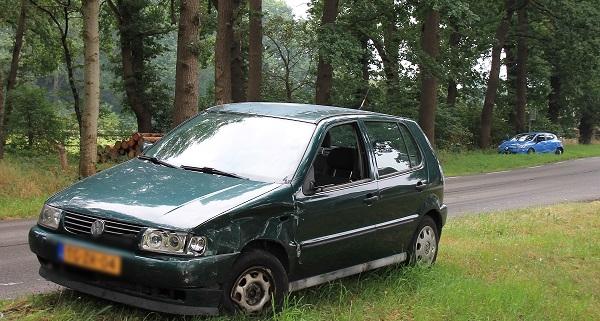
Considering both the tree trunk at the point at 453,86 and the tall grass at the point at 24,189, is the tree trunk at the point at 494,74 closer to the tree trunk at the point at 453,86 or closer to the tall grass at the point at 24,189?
the tree trunk at the point at 453,86

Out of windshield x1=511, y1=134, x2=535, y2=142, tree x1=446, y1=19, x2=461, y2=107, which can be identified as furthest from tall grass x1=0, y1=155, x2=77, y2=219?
windshield x1=511, y1=134, x2=535, y2=142

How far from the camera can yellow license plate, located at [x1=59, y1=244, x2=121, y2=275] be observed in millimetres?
4387

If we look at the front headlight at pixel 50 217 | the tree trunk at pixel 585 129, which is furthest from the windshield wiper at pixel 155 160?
the tree trunk at pixel 585 129

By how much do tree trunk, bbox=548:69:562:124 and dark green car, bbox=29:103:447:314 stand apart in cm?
4625

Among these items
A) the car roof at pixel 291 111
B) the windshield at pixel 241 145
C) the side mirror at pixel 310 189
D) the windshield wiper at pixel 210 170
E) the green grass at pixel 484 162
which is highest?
the car roof at pixel 291 111

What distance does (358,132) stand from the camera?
6113 mm

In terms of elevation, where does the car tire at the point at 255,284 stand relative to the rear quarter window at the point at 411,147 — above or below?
below

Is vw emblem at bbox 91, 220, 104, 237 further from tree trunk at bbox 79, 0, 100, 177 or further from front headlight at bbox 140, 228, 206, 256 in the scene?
tree trunk at bbox 79, 0, 100, 177

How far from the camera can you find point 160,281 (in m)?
4.30

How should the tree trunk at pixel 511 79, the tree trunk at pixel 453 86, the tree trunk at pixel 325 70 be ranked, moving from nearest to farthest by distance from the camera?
the tree trunk at pixel 325 70, the tree trunk at pixel 453 86, the tree trunk at pixel 511 79

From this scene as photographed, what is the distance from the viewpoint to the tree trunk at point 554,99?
163 feet

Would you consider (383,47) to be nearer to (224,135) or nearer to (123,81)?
(123,81)

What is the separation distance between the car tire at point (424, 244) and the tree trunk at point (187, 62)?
9.86 metres

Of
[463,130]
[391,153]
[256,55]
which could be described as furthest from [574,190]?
[463,130]
